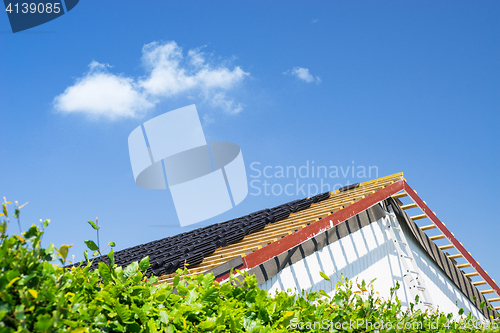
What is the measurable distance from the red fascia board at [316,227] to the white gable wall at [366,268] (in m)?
0.58

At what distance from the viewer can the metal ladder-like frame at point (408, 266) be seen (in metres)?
9.48

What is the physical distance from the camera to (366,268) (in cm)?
884

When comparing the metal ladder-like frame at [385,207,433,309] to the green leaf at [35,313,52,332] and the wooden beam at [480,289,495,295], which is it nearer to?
the wooden beam at [480,289,495,295]

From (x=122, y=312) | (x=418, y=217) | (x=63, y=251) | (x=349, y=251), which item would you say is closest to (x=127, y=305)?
(x=122, y=312)

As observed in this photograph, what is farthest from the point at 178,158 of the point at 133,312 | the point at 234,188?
the point at 133,312

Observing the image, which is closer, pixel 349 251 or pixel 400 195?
pixel 349 251

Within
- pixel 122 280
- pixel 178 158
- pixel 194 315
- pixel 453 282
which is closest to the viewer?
pixel 122 280

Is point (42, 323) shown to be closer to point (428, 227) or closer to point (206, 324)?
point (206, 324)

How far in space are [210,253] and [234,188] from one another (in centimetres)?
542

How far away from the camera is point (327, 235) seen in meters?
8.16

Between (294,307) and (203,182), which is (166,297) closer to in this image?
(294,307)

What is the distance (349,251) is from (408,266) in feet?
7.18

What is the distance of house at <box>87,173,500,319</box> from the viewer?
6.93 meters

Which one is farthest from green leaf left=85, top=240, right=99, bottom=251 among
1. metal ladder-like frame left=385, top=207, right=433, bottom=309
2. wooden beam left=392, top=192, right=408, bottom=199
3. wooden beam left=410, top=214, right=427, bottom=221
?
wooden beam left=410, top=214, right=427, bottom=221
